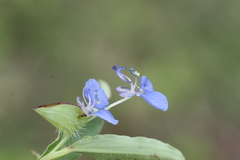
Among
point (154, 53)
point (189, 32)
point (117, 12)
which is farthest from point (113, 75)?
point (189, 32)

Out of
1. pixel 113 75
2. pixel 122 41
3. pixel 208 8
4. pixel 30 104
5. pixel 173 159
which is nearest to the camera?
pixel 173 159

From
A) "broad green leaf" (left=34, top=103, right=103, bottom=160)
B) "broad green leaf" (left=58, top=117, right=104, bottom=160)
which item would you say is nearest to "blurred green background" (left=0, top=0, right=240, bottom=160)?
"broad green leaf" (left=58, top=117, right=104, bottom=160)

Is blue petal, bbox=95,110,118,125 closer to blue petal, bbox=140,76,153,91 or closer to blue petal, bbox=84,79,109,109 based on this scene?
blue petal, bbox=84,79,109,109

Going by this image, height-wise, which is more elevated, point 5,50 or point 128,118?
point 5,50

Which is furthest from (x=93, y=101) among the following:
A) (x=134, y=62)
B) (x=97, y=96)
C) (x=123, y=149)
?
(x=134, y=62)

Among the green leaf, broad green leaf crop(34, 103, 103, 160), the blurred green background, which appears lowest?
the green leaf

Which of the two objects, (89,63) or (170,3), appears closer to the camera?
(89,63)

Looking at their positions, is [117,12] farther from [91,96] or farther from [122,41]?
[91,96]
